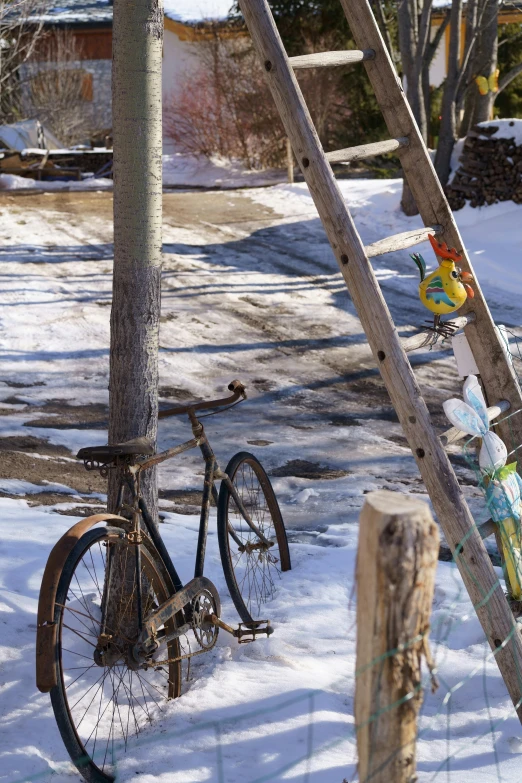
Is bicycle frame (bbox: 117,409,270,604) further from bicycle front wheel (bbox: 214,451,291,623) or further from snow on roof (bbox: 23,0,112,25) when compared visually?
snow on roof (bbox: 23,0,112,25)

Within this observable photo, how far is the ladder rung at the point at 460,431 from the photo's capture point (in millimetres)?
3234

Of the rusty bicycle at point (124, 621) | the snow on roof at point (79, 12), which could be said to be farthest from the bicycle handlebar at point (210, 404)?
the snow on roof at point (79, 12)

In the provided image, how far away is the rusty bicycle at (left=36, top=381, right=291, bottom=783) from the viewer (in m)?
2.64

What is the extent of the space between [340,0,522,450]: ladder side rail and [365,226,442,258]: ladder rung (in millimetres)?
122

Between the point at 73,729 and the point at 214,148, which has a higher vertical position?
the point at 214,148

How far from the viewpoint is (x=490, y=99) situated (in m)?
14.7

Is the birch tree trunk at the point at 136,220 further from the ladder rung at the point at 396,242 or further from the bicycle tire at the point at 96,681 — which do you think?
the ladder rung at the point at 396,242

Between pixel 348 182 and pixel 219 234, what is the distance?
420 centimetres

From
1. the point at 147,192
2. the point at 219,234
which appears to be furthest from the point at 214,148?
the point at 147,192

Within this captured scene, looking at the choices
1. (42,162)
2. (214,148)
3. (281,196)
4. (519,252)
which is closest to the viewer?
(519,252)

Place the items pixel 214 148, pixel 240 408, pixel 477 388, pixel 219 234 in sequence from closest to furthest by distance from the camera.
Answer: pixel 477 388 < pixel 240 408 < pixel 219 234 < pixel 214 148

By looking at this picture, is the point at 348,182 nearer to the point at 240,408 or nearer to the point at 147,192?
the point at 240,408

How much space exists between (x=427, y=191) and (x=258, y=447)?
131 inches

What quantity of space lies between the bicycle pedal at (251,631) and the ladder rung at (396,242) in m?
1.50
